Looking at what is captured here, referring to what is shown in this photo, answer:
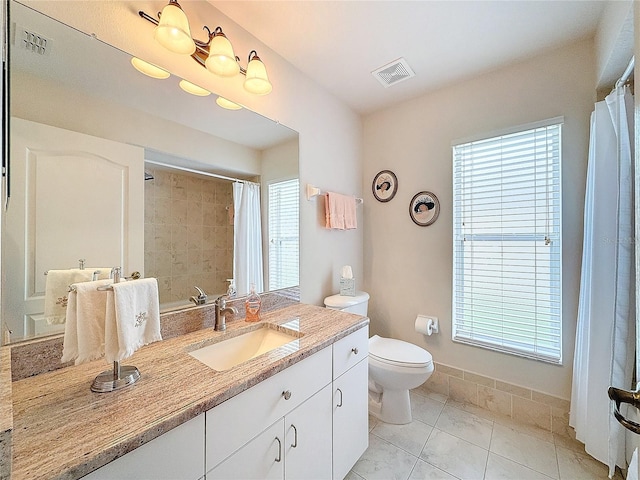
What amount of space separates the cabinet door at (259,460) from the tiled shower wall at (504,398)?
163 centimetres

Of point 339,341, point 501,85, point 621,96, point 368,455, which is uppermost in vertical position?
point 501,85

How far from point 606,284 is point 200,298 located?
82.8 inches

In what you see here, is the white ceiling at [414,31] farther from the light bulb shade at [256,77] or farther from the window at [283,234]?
the window at [283,234]

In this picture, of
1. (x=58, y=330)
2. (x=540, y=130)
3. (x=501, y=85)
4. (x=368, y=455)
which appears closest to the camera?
(x=58, y=330)

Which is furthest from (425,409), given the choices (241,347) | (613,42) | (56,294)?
(613,42)

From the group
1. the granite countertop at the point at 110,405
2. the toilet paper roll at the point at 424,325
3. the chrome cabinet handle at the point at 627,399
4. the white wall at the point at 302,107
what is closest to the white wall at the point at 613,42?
the chrome cabinet handle at the point at 627,399

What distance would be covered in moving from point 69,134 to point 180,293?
76cm

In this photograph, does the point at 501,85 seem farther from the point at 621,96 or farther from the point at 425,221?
the point at 425,221

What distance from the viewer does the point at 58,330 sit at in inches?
36.9

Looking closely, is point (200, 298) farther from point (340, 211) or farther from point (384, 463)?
point (384, 463)

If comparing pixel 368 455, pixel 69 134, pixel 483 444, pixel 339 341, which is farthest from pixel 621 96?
pixel 69 134

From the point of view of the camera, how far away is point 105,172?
1052 millimetres

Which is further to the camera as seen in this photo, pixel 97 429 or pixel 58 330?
pixel 58 330

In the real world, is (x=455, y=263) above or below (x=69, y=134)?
below
